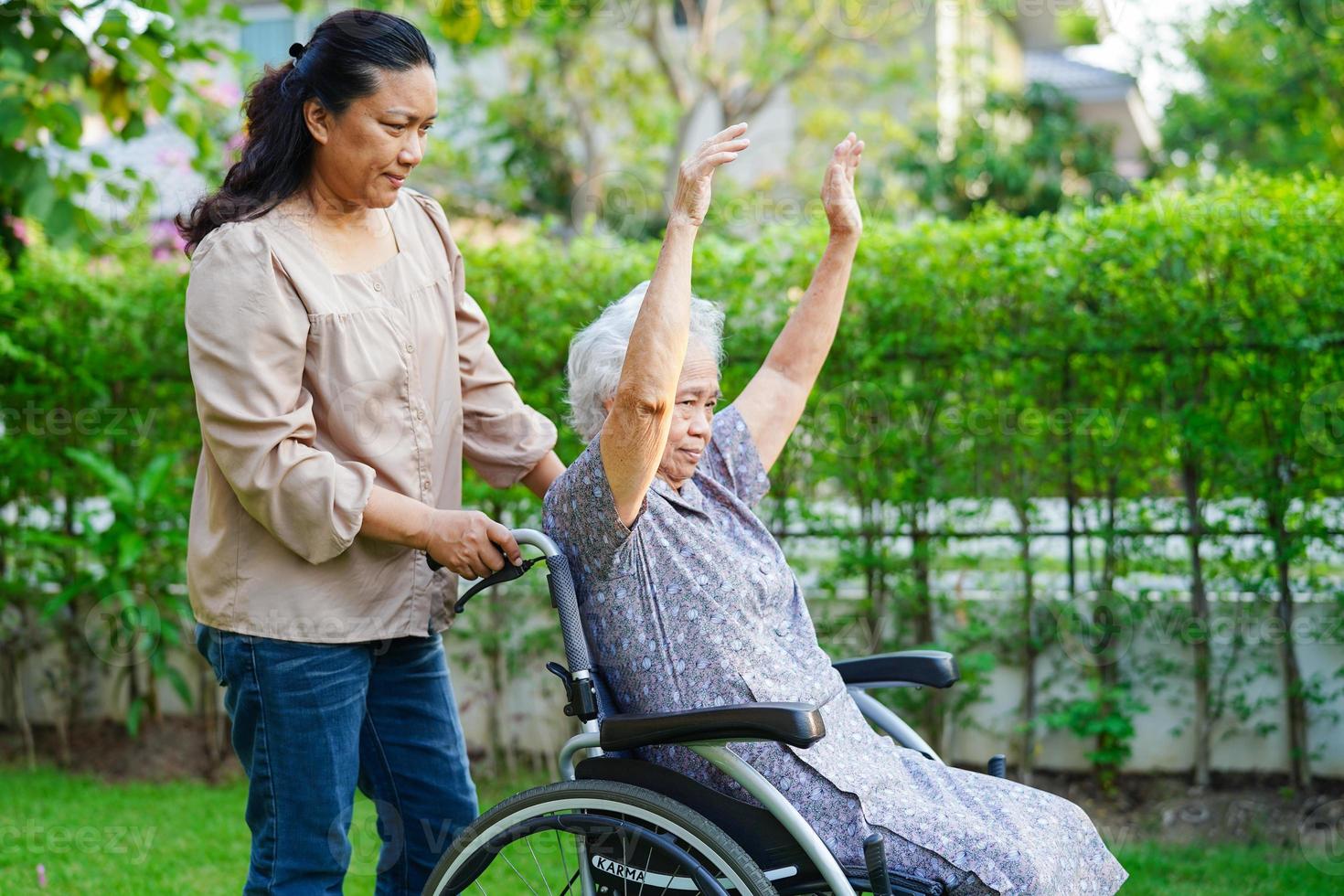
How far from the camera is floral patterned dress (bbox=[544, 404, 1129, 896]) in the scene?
6.22 feet

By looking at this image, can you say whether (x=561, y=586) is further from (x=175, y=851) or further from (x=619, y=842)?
(x=175, y=851)

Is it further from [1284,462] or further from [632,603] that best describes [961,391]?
[632,603]

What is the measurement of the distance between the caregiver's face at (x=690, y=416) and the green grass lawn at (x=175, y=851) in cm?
188

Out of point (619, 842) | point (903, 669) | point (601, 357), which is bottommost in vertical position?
point (619, 842)

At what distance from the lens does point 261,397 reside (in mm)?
1854

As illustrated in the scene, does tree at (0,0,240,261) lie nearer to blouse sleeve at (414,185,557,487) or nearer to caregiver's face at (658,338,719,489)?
blouse sleeve at (414,185,557,487)

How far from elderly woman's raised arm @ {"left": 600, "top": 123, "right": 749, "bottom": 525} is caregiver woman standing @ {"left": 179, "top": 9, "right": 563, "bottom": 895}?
0.86 ft

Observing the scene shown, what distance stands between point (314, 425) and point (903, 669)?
110cm

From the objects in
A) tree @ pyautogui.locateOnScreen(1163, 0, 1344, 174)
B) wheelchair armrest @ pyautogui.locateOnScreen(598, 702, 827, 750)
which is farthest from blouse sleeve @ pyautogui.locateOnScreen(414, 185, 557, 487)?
tree @ pyautogui.locateOnScreen(1163, 0, 1344, 174)

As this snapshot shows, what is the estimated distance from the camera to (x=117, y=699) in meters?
4.71

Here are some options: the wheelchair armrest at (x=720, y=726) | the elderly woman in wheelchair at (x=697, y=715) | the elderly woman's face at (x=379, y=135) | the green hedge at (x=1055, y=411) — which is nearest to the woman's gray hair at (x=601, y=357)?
the elderly woman in wheelchair at (x=697, y=715)

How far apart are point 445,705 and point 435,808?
170 mm

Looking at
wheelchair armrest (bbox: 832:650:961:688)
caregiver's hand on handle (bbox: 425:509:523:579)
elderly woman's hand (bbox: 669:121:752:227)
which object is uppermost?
elderly woman's hand (bbox: 669:121:752:227)

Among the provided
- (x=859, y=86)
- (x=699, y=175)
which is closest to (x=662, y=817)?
(x=699, y=175)
